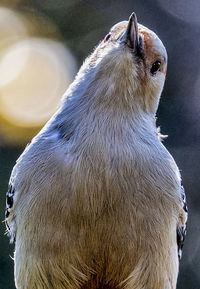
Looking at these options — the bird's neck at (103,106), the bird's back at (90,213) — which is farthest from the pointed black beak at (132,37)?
the bird's back at (90,213)

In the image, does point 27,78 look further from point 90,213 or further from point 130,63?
point 90,213

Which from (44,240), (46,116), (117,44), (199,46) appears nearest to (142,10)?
(199,46)

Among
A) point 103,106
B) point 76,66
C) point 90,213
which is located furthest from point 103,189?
point 76,66

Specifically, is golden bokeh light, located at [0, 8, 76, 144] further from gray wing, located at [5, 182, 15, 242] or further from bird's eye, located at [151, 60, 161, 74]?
bird's eye, located at [151, 60, 161, 74]

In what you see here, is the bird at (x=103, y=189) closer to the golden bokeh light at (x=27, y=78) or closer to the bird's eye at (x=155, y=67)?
the bird's eye at (x=155, y=67)

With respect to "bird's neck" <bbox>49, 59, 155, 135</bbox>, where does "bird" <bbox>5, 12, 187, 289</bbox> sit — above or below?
below

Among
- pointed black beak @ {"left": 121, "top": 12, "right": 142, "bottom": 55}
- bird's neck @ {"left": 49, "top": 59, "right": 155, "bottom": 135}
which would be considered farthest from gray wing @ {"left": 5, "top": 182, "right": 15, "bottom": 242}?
pointed black beak @ {"left": 121, "top": 12, "right": 142, "bottom": 55}

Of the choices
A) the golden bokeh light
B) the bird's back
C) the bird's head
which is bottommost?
the bird's back
